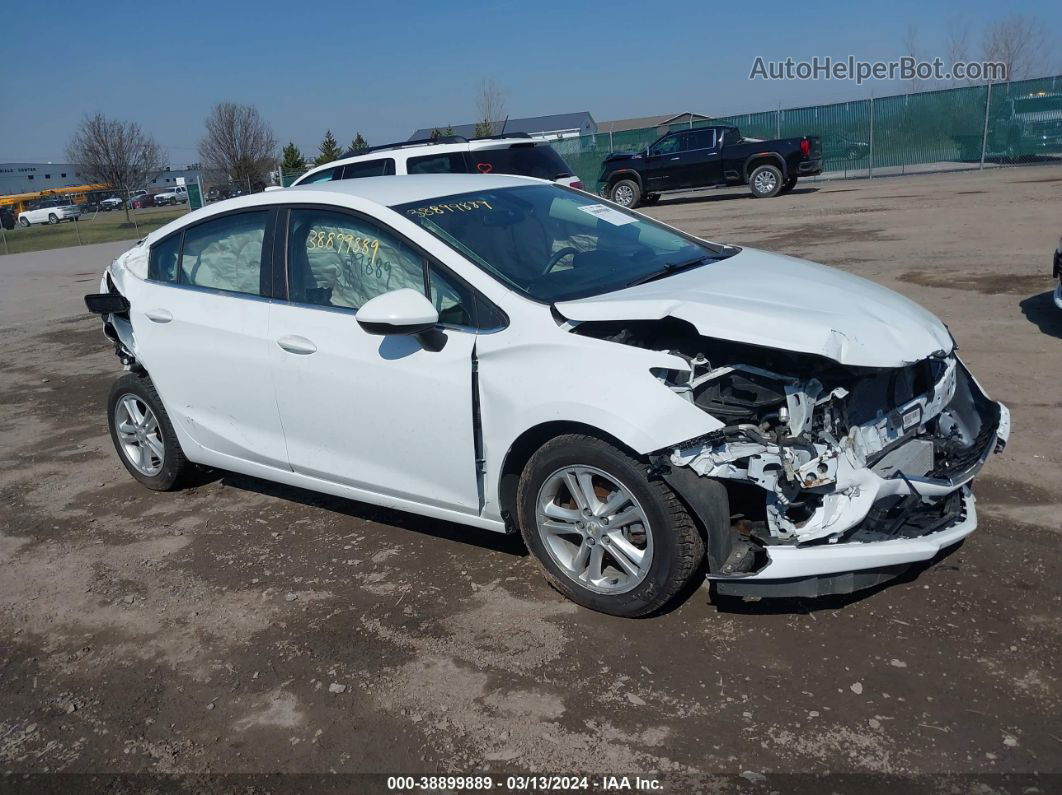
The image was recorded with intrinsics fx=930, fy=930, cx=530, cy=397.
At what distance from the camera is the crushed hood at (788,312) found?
3.39 metres

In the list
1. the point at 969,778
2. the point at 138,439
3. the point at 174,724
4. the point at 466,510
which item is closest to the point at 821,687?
the point at 969,778

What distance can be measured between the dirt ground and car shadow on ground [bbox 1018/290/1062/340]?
77.2 inches

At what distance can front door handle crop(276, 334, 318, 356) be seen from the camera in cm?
431

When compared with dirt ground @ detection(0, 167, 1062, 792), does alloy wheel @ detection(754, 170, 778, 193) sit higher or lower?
higher

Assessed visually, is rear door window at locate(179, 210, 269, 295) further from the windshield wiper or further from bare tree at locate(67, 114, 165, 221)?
bare tree at locate(67, 114, 165, 221)

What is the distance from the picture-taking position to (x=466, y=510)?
4059 millimetres

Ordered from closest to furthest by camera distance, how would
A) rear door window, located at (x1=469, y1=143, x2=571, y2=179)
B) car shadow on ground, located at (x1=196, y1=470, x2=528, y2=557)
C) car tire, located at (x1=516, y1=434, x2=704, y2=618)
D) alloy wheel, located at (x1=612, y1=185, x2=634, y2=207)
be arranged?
car tire, located at (x1=516, y1=434, x2=704, y2=618) → car shadow on ground, located at (x1=196, y1=470, x2=528, y2=557) → rear door window, located at (x1=469, y1=143, x2=571, y2=179) → alloy wheel, located at (x1=612, y1=185, x2=634, y2=207)

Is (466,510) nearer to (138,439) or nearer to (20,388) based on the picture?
(138,439)

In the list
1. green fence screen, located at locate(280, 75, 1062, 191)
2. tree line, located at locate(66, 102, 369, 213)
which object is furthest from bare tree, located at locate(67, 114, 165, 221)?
green fence screen, located at locate(280, 75, 1062, 191)

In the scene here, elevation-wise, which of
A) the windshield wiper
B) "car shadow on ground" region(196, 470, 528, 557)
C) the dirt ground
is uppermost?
the windshield wiper

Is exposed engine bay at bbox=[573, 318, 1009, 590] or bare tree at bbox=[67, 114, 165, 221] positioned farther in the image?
bare tree at bbox=[67, 114, 165, 221]

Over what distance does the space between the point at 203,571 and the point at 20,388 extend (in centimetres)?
538

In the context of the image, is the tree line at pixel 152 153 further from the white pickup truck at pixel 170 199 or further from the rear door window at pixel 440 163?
the rear door window at pixel 440 163

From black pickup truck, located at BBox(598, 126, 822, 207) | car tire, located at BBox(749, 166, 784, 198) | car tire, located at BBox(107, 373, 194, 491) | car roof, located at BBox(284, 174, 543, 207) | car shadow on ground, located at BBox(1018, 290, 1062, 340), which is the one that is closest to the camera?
car roof, located at BBox(284, 174, 543, 207)
